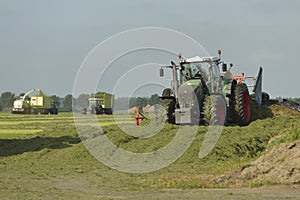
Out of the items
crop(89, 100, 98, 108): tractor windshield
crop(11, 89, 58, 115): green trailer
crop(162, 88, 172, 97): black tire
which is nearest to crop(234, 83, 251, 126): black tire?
crop(162, 88, 172, 97): black tire

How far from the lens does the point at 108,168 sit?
17750 mm

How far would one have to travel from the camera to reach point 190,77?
86.4ft

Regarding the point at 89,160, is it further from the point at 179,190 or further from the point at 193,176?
the point at 179,190

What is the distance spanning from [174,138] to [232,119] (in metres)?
7.14

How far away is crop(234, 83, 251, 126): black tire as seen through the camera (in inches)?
1047

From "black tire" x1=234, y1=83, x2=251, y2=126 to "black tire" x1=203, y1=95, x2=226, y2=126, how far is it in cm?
182

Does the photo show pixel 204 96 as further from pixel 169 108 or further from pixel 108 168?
pixel 108 168

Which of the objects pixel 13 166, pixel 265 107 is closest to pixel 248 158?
pixel 13 166

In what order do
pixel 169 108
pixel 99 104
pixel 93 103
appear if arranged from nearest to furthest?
pixel 169 108 < pixel 93 103 < pixel 99 104

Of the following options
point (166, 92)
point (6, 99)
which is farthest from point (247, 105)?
point (6, 99)

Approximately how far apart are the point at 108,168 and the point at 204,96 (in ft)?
29.3

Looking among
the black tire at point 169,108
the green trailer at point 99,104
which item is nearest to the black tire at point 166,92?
the black tire at point 169,108

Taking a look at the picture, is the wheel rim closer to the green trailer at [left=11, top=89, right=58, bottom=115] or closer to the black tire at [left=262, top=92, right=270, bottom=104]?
the black tire at [left=262, top=92, right=270, bottom=104]

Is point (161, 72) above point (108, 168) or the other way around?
above
